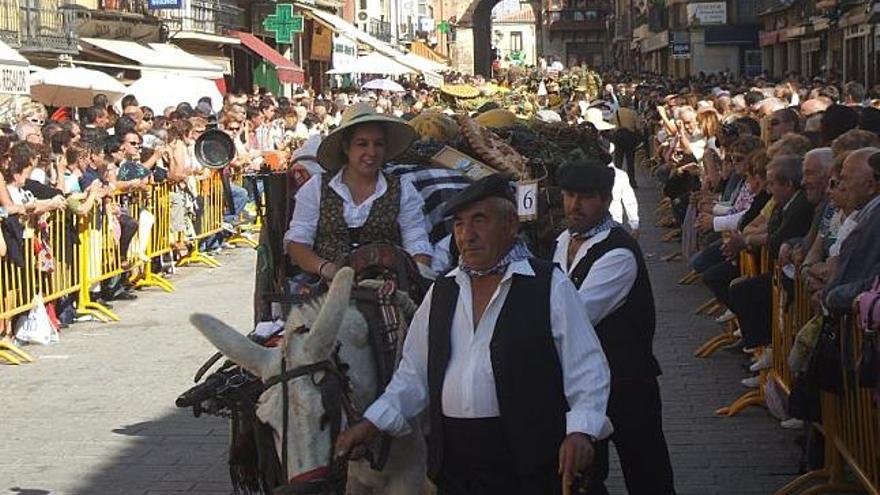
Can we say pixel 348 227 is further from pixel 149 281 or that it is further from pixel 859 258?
pixel 149 281

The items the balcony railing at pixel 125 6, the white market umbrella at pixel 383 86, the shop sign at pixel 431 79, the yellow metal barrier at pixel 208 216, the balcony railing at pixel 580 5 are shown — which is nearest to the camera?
the yellow metal barrier at pixel 208 216

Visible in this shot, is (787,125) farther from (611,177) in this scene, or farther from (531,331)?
(531,331)

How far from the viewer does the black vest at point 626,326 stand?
6820mm

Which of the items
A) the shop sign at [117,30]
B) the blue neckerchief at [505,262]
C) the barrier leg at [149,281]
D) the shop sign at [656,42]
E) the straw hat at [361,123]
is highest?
the shop sign at [656,42]

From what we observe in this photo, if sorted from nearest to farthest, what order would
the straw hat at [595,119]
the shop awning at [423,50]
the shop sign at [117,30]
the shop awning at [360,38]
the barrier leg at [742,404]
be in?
the barrier leg at [742,404] < the straw hat at [595,119] < the shop sign at [117,30] < the shop awning at [360,38] < the shop awning at [423,50]

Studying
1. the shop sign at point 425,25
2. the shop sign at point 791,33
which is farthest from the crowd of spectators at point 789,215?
the shop sign at point 425,25

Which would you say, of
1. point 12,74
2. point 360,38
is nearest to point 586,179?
point 12,74

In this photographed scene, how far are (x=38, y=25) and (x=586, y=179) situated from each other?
2583cm

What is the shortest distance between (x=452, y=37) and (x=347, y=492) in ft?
401

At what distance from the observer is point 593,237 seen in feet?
22.7

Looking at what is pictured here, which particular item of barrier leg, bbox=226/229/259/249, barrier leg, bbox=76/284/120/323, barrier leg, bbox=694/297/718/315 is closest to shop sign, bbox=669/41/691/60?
barrier leg, bbox=226/229/259/249

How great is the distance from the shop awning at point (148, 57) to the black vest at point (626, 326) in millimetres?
26937

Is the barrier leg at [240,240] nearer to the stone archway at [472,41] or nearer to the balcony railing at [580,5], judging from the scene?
the stone archway at [472,41]

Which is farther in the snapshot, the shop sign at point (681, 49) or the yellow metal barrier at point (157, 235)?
the shop sign at point (681, 49)
